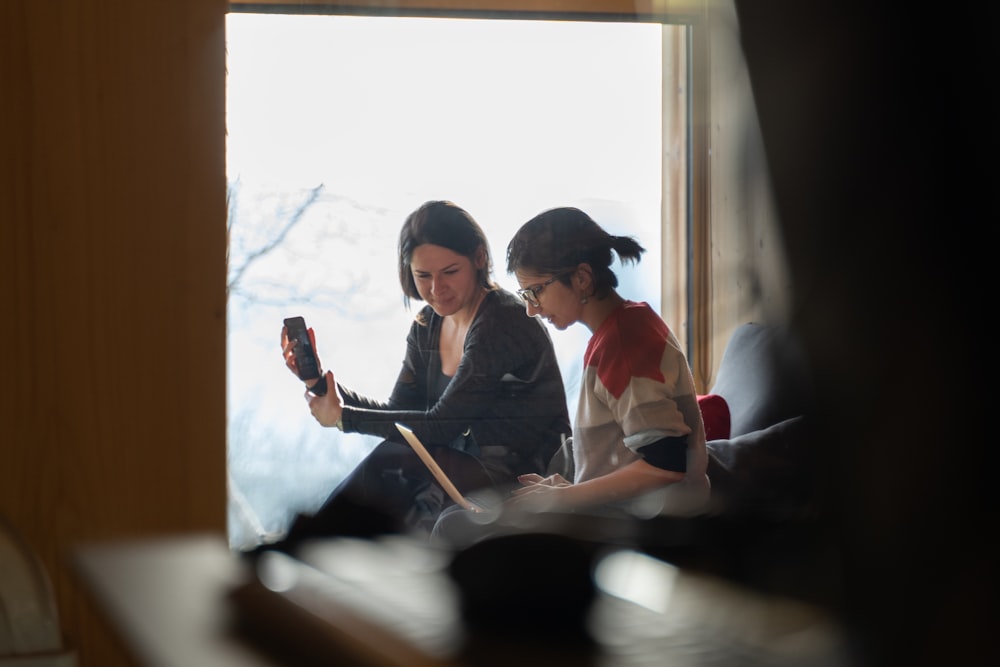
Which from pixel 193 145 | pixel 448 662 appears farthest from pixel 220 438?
pixel 448 662

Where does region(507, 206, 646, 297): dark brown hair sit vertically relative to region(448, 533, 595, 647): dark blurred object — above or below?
above

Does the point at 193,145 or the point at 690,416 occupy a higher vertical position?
the point at 193,145

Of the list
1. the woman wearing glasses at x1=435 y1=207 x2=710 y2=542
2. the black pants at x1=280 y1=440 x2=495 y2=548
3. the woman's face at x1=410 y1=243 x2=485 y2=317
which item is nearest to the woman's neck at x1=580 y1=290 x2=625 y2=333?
the woman wearing glasses at x1=435 y1=207 x2=710 y2=542

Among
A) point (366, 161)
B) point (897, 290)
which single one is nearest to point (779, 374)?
point (897, 290)

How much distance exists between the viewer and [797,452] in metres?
0.09

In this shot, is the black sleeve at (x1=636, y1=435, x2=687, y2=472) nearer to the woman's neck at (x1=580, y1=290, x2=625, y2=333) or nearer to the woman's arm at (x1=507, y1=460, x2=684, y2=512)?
the woman's arm at (x1=507, y1=460, x2=684, y2=512)

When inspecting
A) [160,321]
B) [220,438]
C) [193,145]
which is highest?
[193,145]

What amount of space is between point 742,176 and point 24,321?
0.85 metres

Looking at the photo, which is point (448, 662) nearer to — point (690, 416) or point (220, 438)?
point (690, 416)

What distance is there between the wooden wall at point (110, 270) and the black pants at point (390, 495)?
0.49ft

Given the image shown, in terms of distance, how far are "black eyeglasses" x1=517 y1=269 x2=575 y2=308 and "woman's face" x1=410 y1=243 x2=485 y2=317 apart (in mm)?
267

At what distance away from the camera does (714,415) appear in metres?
0.27

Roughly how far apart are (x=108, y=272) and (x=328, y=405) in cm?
34

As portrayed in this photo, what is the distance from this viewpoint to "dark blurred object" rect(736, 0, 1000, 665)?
0.24 feet
